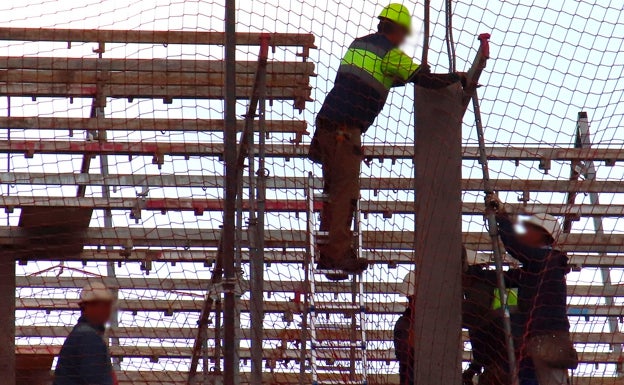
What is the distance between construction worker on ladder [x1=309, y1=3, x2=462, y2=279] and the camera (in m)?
10.0

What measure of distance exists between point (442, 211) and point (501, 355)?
2265 mm

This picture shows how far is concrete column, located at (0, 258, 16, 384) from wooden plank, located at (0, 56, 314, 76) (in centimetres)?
234

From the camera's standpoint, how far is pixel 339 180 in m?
10.7

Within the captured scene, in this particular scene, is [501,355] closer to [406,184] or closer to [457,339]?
[457,339]

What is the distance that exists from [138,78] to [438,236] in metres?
6.47

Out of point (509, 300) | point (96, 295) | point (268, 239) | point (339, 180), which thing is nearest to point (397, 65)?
point (339, 180)

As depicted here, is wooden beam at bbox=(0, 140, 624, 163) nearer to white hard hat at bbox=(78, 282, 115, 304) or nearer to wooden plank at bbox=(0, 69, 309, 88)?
wooden plank at bbox=(0, 69, 309, 88)

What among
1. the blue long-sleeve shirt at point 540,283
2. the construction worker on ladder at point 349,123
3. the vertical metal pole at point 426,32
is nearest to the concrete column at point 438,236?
the vertical metal pole at point 426,32

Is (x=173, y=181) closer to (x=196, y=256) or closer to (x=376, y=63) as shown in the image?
(x=196, y=256)

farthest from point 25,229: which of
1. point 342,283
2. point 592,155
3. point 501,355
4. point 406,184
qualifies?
point 592,155

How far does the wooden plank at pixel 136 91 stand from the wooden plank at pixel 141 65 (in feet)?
0.58

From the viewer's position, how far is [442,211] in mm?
7637

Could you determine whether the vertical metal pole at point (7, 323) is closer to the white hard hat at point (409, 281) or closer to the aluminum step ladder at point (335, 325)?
the aluminum step ladder at point (335, 325)

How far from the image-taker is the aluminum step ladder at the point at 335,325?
10.2 metres
